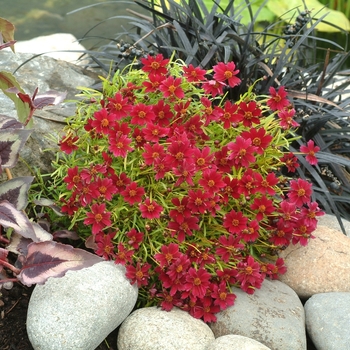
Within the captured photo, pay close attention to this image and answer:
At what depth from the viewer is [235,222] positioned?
217 cm

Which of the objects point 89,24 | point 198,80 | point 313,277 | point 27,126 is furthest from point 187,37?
point 89,24

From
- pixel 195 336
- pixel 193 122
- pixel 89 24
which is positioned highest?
pixel 193 122

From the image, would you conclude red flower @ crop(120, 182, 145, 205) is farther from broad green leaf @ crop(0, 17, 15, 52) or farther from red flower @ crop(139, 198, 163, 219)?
broad green leaf @ crop(0, 17, 15, 52)

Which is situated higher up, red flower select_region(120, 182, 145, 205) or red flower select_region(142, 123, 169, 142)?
red flower select_region(142, 123, 169, 142)

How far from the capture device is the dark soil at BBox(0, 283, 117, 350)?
207 centimetres

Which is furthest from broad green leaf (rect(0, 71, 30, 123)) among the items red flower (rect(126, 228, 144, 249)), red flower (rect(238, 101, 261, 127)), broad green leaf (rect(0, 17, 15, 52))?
red flower (rect(238, 101, 261, 127))

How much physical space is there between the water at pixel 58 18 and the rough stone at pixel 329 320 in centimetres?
384

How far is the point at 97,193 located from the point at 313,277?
986 millimetres

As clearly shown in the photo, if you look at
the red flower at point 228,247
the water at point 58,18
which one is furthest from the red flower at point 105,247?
the water at point 58,18

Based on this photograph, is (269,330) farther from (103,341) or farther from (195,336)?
(103,341)

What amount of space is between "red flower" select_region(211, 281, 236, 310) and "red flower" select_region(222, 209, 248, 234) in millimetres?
210

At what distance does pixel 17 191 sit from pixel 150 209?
48 cm

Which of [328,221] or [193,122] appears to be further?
[328,221]

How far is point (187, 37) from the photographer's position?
301 cm
